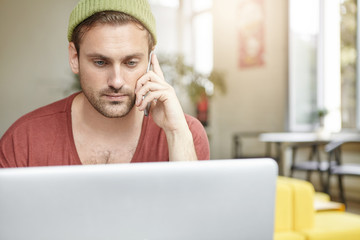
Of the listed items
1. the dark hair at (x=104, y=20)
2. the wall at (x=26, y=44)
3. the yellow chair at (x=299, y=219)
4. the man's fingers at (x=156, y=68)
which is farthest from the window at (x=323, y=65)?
the dark hair at (x=104, y=20)

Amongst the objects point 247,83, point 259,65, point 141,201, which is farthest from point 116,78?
point 247,83

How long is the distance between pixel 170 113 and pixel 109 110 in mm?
206

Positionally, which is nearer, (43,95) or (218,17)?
(43,95)

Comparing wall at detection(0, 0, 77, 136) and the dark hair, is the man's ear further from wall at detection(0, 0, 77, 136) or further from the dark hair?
wall at detection(0, 0, 77, 136)

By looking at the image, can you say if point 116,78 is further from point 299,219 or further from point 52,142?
point 299,219

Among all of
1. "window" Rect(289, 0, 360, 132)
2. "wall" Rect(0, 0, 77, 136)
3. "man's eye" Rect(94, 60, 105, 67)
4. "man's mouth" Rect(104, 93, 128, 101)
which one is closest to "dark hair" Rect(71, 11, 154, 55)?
"man's eye" Rect(94, 60, 105, 67)

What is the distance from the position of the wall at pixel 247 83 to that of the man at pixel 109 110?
4.85 m

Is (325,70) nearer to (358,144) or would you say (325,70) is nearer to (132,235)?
(358,144)

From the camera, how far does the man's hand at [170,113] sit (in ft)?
3.82

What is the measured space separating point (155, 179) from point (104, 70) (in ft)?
Result: 2.15

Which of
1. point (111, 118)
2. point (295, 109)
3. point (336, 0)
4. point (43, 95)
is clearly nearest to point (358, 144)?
point (295, 109)

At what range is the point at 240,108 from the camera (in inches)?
257

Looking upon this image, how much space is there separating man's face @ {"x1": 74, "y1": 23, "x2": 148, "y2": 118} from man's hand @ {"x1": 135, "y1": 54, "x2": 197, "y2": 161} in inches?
2.4

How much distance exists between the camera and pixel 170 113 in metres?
1.18
